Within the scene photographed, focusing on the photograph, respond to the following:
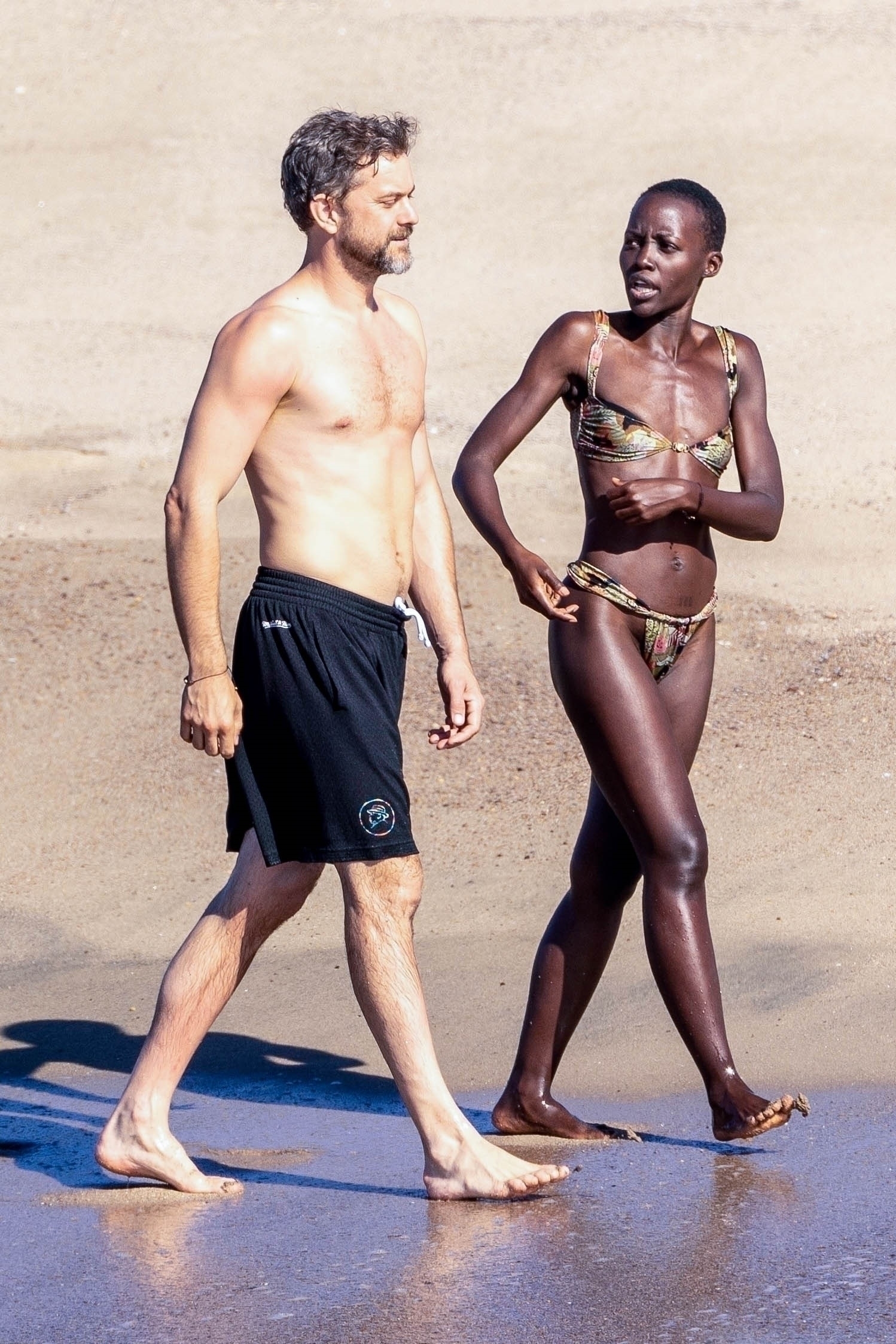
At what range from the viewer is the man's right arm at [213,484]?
12.4ft

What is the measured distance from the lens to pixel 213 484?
3803 millimetres

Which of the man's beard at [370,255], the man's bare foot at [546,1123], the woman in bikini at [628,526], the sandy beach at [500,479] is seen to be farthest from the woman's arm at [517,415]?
the sandy beach at [500,479]

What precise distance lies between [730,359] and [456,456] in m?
9.88

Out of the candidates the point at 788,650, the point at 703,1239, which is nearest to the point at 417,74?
the point at 788,650

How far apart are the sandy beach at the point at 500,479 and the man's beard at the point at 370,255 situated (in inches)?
80.2

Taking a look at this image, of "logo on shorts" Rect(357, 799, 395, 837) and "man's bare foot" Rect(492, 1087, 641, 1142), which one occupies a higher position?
"logo on shorts" Rect(357, 799, 395, 837)

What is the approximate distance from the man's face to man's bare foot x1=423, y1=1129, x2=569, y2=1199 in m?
1.80

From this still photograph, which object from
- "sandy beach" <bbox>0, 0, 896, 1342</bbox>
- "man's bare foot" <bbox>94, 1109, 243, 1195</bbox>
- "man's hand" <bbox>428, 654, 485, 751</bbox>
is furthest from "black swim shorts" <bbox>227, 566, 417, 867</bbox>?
"sandy beach" <bbox>0, 0, 896, 1342</bbox>

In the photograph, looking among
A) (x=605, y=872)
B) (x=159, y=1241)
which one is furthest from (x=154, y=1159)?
(x=605, y=872)

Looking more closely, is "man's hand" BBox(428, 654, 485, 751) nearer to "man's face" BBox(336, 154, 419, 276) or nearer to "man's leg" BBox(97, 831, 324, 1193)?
"man's leg" BBox(97, 831, 324, 1193)

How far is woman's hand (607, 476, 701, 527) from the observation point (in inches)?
163

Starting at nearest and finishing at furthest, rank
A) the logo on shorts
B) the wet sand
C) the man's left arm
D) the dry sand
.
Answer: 1. the wet sand
2. the logo on shorts
3. the man's left arm
4. the dry sand

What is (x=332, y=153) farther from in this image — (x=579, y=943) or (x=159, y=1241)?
(x=159, y=1241)

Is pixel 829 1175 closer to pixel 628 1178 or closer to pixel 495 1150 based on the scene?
pixel 628 1178
